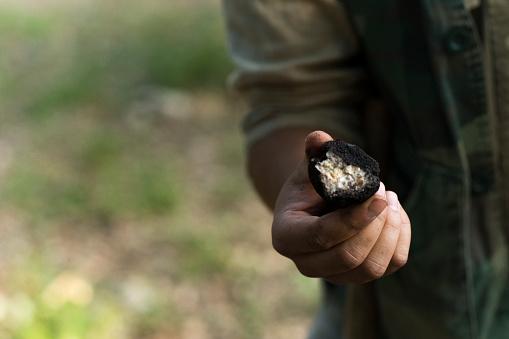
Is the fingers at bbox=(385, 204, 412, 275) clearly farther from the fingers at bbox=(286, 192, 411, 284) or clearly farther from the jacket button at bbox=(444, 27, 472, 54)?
the jacket button at bbox=(444, 27, 472, 54)

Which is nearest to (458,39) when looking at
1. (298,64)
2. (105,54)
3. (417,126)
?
(417,126)

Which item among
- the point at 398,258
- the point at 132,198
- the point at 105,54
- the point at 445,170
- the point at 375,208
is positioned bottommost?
the point at 132,198

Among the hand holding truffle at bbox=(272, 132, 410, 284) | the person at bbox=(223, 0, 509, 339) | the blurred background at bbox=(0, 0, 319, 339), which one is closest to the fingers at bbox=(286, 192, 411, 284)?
the hand holding truffle at bbox=(272, 132, 410, 284)

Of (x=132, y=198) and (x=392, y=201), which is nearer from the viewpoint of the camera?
(x=392, y=201)

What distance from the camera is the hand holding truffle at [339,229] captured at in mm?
663

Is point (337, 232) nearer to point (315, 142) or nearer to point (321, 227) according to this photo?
point (321, 227)

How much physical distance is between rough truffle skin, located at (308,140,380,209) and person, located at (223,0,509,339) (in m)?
0.28

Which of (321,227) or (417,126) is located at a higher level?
(321,227)

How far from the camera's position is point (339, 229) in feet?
2.17

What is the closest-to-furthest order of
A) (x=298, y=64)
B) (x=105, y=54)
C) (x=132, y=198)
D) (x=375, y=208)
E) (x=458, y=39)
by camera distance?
(x=375, y=208), (x=458, y=39), (x=298, y=64), (x=132, y=198), (x=105, y=54)

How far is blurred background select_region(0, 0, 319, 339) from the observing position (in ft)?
8.17

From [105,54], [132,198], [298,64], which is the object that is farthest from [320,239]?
[105,54]

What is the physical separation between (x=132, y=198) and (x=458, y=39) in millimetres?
2369

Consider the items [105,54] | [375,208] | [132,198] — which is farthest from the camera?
[105,54]
